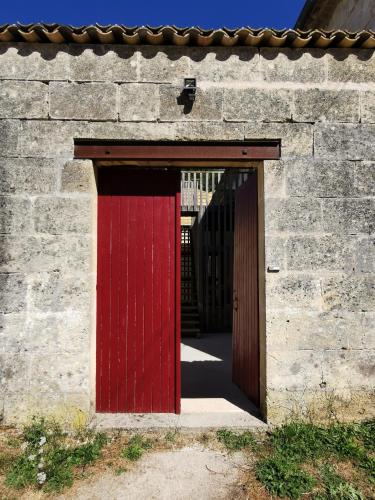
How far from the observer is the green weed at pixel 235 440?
311cm

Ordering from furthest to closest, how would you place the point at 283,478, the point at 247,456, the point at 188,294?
the point at 188,294
the point at 247,456
the point at 283,478

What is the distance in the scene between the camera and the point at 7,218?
3426 mm

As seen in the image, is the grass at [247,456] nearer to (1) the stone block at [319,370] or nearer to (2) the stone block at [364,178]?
(1) the stone block at [319,370]

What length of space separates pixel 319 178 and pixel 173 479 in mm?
3000

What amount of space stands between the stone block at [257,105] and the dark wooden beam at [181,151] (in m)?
0.26

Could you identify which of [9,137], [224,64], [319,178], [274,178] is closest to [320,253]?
[319,178]

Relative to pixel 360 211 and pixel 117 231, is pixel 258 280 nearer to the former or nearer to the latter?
pixel 360 211

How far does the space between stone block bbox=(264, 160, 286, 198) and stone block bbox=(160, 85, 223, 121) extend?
0.71m

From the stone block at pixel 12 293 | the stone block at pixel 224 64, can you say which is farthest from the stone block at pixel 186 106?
the stone block at pixel 12 293

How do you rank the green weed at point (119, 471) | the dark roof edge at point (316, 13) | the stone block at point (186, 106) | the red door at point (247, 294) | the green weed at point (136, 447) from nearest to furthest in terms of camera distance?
1. the green weed at point (119, 471)
2. the green weed at point (136, 447)
3. the stone block at point (186, 106)
4. the red door at point (247, 294)
5. the dark roof edge at point (316, 13)

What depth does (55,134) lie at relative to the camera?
138 inches

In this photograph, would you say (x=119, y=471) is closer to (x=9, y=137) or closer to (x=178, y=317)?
(x=178, y=317)

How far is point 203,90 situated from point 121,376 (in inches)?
120

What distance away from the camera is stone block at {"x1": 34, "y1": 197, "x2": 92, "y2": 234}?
3445mm
